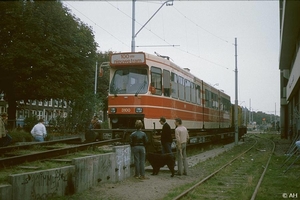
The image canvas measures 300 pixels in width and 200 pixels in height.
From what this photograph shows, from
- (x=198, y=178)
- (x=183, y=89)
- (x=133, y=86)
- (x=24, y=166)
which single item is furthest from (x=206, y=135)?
(x=24, y=166)

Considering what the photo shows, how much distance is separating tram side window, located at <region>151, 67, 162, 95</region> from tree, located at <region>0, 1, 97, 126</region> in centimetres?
825

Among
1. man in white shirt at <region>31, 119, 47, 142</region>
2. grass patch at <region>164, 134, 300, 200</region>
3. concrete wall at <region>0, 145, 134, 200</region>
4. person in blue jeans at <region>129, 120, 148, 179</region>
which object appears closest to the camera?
concrete wall at <region>0, 145, 134, 200</region>

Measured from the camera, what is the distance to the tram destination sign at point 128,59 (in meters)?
15.2

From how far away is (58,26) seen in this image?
2330cm

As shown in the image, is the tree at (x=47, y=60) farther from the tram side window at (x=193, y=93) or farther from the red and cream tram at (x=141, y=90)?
the tram side window at (x=193, y=93)

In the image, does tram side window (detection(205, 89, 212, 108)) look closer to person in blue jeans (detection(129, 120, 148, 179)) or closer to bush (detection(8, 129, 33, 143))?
bush (detection(8, 129, 33, 143))

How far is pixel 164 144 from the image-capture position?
1344cm

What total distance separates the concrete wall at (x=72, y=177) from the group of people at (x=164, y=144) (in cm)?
39

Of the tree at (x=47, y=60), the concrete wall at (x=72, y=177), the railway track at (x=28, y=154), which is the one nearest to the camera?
the concrete wall at (x=72, y=177)

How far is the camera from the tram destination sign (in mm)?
15250

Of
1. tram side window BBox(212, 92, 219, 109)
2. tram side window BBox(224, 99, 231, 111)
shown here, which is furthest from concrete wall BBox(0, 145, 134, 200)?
tram side window BBox(224, 99, 231, 111)

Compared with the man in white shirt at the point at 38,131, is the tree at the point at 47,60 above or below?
above

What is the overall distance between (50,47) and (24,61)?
315 cm

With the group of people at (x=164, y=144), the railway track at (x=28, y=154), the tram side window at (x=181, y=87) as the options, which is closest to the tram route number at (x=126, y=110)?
the railway track at (x=28, y=154)
